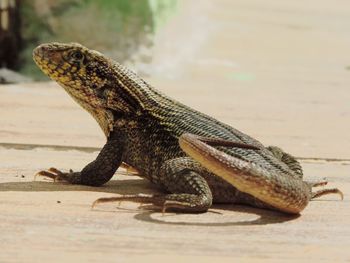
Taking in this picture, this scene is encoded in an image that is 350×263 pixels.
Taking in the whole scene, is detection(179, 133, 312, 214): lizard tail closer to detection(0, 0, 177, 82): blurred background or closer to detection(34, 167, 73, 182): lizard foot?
detection(34, 167, 73, 182): lizard foot

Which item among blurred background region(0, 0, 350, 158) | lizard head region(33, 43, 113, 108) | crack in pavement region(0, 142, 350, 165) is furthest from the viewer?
blurred background region(0, 0, 350, 158)

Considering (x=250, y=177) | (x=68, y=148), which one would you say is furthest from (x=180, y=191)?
(x=68, y=148)

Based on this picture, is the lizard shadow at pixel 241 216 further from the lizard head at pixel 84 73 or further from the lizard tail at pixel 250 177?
the lizard head at pixel 84 73

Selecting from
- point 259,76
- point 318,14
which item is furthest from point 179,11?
point 318,14

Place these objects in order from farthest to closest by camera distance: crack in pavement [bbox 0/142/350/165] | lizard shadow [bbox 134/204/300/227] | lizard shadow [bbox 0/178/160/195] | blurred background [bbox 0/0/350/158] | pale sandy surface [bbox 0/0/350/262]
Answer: blurred background [bbox 0/0/350/158] → crack in pavement [bbox 0/142/350/165] → lizard shadow [bbox 0/178/160/195] → lizard shadow [bbox 134/204/300/227] → pale sandy surface [bbox 0/0/350/262]

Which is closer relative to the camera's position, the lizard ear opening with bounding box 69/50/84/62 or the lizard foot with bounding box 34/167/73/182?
the lizard foot with bounding box 34/167/73/182

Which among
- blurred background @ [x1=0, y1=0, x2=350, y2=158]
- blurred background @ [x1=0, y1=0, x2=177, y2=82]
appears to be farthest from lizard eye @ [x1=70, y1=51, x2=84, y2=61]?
blurred background @ [x1=0, y1=0, x2=177, y2=82]

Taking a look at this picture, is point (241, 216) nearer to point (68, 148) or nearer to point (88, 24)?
point (68, 148)
